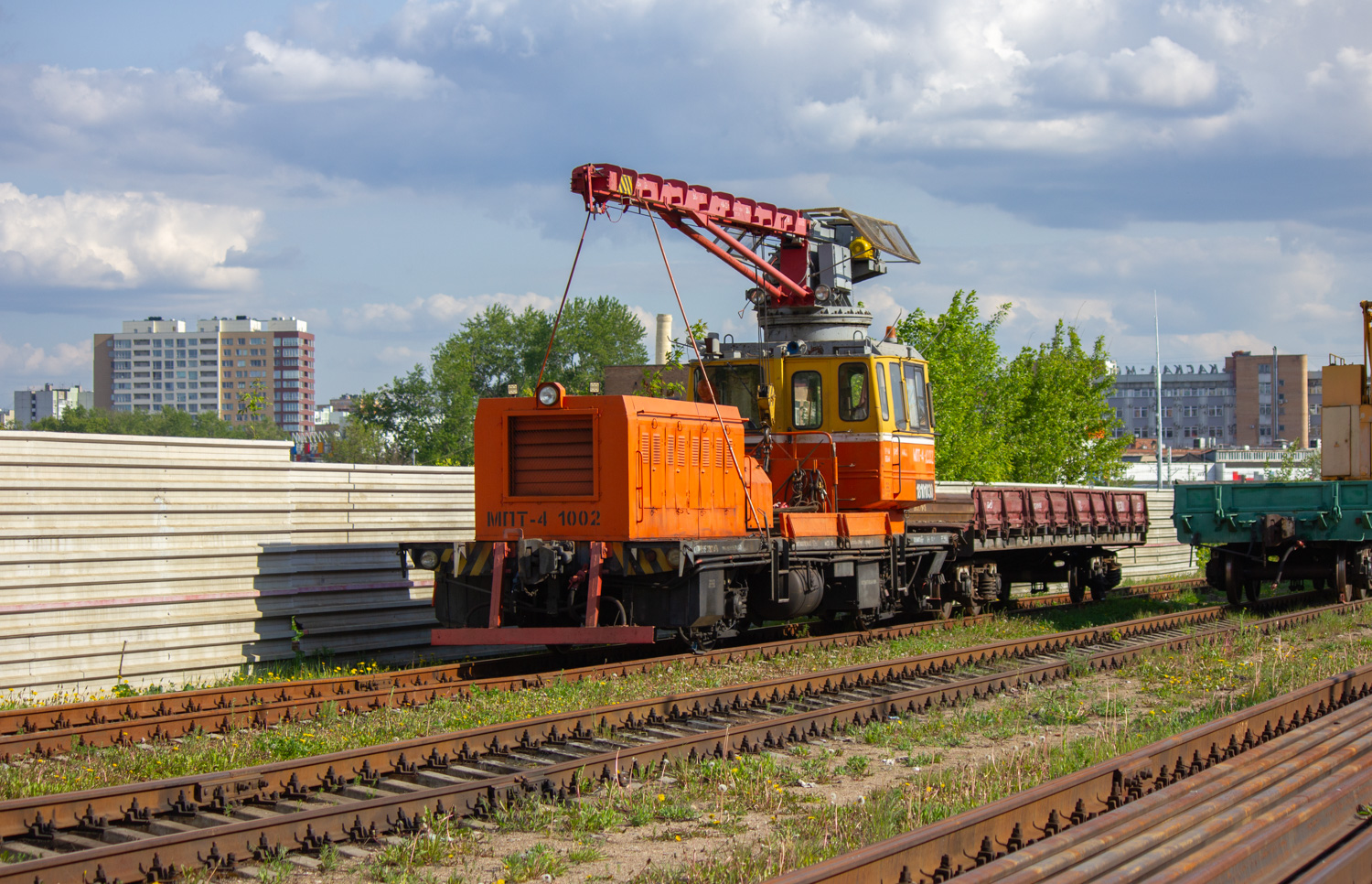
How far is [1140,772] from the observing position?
6609 millimetres

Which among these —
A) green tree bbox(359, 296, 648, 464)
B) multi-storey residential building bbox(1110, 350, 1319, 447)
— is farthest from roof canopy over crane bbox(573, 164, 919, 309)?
multi-storey residential building bbox(1110, 350, 1319, 447)

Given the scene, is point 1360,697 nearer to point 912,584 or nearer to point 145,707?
point 912,584

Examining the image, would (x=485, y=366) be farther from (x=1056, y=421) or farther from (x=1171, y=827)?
(x=1171, y=827)

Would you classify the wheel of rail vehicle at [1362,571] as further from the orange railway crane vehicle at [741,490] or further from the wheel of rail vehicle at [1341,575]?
the orange railway crane vehicle at [741,490]

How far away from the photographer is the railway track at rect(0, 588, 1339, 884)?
539 cm

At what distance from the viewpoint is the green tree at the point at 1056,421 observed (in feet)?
151

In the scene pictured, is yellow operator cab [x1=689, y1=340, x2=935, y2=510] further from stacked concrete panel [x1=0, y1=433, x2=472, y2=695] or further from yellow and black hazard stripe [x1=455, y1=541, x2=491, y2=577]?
stacked concrete panel [x1=0, y1=433, x2=472, y2=695]

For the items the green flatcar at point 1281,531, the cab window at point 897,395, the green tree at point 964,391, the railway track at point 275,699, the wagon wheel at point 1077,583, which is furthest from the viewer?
the green tree at point 964,391

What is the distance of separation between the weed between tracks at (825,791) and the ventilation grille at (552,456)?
400 cm

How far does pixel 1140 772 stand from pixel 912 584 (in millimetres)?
9139

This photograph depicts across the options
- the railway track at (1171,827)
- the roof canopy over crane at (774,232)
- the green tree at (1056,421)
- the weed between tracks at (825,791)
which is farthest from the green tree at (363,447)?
the railway track at (1171,827)

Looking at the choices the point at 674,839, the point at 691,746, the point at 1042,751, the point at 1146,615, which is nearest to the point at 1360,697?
the point at 1042,751

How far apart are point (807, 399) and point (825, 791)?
7.57m

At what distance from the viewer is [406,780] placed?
693cm
